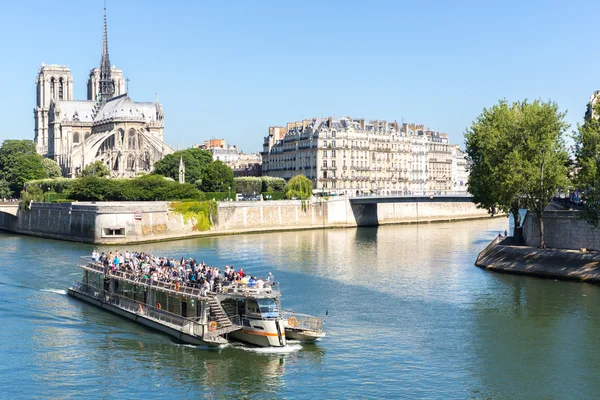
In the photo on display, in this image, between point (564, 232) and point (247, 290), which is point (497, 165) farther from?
point (247, 290)

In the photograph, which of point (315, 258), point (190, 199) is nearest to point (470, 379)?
point (315, 258)

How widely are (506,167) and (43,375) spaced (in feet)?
99.7

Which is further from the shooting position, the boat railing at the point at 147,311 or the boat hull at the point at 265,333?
the boat railing at the point at 147,311

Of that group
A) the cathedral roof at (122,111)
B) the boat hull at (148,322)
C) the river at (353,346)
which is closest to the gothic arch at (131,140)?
the cathedral roof at (122,111)

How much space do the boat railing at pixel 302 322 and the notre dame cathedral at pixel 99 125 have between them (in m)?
98.4

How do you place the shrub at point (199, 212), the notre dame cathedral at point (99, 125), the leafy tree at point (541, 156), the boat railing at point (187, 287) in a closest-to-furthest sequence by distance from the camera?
the boat railing at point (187, 287) → the leafy tree at point (541, 156) → the shrub at point (199, 212) → the notre dame cathedral at point (99, 125)

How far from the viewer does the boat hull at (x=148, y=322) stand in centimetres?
3035

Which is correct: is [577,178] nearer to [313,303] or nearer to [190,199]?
[313,303]

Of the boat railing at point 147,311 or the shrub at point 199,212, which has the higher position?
the shrub at point 199,212

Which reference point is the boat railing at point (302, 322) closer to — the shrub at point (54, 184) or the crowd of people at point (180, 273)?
the crowd of people at point (180, 273)

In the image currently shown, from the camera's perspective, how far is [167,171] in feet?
381

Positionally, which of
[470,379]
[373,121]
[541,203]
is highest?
[373,121]

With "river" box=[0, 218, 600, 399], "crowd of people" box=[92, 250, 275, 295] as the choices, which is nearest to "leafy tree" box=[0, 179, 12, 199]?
"river" box=[0, 218, 600, 399]

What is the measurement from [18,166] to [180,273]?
8241cm
